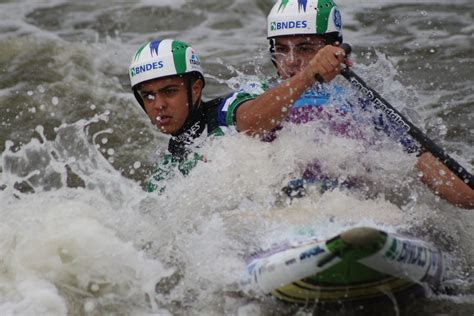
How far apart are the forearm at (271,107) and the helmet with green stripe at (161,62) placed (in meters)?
0.56

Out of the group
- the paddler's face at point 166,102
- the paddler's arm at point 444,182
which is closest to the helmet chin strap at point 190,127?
the paddler's face at point 166,102

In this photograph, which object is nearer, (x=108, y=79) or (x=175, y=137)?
(x=175, y=137)

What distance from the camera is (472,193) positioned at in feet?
17.6

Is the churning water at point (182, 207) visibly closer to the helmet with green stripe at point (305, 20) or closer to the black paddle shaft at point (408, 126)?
the black paddle shaft at point (408, 126)

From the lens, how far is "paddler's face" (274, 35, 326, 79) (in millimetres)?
5902

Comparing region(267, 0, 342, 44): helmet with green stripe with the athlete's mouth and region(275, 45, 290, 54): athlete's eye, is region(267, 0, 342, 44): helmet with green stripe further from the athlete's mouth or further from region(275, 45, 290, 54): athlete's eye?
the athlete's mouth

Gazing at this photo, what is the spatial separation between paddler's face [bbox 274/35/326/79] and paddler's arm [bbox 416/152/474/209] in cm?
105

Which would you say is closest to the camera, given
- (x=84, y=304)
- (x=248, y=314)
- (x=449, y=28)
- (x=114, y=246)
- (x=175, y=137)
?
(x=248, y=314)

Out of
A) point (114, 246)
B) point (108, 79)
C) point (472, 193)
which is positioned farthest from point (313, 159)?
point (108, 79)

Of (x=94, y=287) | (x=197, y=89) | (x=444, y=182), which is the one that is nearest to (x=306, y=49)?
(x=197, y=89)

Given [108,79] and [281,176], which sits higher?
[281,176]

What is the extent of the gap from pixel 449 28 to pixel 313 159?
245 inches

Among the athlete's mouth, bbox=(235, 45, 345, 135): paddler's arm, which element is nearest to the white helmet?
the athlete's mouth

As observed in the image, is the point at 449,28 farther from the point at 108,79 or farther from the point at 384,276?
the point at 384,276
